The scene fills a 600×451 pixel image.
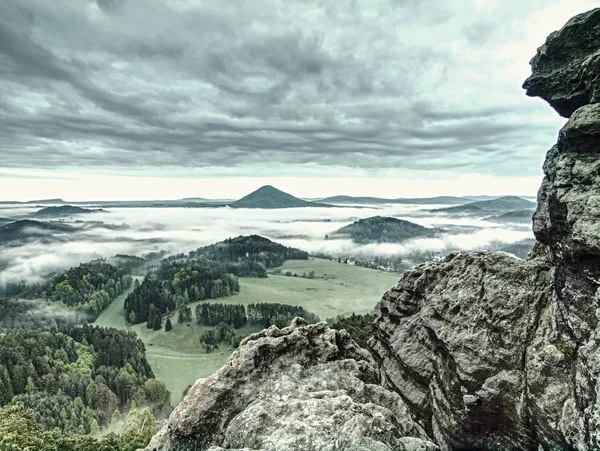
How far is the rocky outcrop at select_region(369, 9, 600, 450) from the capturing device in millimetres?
20125

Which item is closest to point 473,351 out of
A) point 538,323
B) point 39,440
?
point 538,323

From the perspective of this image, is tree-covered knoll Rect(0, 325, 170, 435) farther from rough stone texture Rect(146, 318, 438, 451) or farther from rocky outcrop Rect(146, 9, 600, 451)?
rocky outcrop Rect(146, 9, 600, 451)

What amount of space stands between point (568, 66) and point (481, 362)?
22019 millimetres

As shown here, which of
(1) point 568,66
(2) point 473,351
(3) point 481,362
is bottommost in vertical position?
(3) point 481,362

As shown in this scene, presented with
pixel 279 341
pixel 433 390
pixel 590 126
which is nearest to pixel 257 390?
pixel 279 341

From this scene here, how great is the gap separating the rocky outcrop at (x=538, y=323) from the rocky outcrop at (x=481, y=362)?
0.07 metres

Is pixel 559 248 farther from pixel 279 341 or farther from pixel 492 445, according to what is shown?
pixel 279 341

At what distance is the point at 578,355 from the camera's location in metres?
19.6

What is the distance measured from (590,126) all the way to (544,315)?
11.4m

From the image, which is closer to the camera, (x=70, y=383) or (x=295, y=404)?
(x=295, y=404)

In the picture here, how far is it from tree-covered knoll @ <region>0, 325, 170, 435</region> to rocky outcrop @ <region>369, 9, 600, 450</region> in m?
148

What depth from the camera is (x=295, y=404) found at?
23.8m

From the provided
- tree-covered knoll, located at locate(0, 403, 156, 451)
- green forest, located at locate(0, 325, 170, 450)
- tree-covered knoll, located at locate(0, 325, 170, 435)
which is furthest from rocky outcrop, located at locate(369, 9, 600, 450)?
tree-covered knoll, located at locate(0, 325, 170, 435)

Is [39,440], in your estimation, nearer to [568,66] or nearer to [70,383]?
[568,66]
